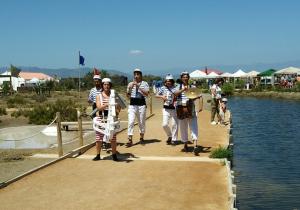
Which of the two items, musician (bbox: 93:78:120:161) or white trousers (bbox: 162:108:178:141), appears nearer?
musician (bbox: 93:78:120:161)

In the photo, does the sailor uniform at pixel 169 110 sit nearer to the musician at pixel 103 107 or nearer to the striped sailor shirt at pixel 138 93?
the striped sailor shirt at pixel 138 93

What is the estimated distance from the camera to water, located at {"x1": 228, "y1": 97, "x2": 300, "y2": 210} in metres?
9.53

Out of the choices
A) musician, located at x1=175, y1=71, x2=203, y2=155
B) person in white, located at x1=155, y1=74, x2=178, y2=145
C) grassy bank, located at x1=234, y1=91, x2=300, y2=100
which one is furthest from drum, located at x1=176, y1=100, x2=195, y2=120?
grassy bank, located at x1=234, y1=91, x2=300, y2=100

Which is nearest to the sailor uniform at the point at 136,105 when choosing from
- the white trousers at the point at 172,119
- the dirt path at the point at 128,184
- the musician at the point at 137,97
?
the musician at the point at 137,97

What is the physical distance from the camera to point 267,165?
12.9m

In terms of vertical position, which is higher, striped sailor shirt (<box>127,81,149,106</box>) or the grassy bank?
striped sailor shirt (<box>127,81,149,106</box>)

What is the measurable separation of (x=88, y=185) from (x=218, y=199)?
224cm

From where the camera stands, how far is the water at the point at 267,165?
9.53 metres

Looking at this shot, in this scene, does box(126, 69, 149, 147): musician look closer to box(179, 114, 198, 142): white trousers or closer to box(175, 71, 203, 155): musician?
box(175, 71, 203, 155): musician

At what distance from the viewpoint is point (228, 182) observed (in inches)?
316

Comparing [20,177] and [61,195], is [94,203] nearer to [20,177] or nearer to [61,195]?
[61,195]

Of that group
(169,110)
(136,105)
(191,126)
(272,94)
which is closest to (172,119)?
(169,110)

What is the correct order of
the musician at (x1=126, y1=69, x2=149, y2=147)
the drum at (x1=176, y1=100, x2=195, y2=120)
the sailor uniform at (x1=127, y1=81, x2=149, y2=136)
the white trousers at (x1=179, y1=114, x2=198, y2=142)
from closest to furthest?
the drum at (x1=176, y1=100, x2=195, y2=120) → the white trousers at (x1=179, y1=114, x2=198, y2=142) → the musician at (x1=126, y1=69, x2=149, y2=147) → the sailor uniform at (x1=127, y1=81, x2=149, y2=136)

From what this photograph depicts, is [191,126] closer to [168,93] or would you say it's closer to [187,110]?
[187,110]
